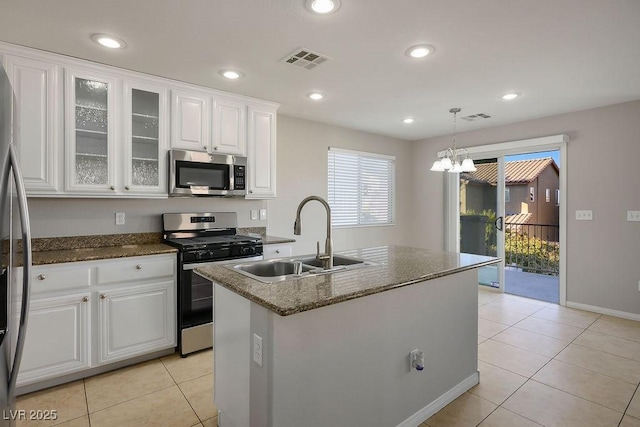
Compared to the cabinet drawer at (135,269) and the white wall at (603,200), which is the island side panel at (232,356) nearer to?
the cabinet drawer at (135,269)

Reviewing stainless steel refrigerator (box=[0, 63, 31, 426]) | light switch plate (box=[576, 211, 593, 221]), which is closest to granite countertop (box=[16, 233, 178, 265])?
stainless steel refrigerator (box=[0, 63, 31, 426])

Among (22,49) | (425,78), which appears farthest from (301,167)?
(22,49)

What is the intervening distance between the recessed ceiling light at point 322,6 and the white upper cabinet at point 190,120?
1.68 metres

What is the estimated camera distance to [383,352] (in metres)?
1.76

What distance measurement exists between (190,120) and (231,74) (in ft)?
2.00

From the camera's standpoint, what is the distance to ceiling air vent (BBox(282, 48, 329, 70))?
99.1 inches

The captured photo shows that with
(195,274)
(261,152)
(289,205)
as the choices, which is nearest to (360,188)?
(289,205)

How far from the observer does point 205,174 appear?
3.27m

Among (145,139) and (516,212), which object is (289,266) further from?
(516,212)

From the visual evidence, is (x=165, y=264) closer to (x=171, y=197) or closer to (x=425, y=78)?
(x=171, y=197)

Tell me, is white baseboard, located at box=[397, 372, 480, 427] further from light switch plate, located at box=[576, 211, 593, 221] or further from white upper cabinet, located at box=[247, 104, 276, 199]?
light switch plate, located at box=[576, 211, 593, 221]

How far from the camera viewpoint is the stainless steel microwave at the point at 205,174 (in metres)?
3.08

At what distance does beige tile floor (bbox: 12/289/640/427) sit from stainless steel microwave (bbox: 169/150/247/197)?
1.51 meters

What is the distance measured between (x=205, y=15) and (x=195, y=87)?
1.22 metres
